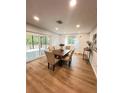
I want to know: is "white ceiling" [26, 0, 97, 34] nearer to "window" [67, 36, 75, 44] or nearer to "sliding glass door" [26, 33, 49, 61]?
"sliding glass door" [26, 33, 49, 61]

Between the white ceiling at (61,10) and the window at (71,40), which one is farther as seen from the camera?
the window at (71,40)

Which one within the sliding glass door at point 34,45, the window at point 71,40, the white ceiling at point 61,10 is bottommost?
the sliding glass door at point 34,45

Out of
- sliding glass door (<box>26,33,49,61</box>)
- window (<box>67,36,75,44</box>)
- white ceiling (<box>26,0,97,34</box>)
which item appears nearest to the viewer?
white ceiling (<box>26,0,97,34</box>)

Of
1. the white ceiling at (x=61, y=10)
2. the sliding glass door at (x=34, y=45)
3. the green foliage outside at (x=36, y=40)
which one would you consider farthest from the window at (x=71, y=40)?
the white ceiling at (x=61, y=10)

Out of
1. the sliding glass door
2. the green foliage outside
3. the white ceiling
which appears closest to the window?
the green foliage outside

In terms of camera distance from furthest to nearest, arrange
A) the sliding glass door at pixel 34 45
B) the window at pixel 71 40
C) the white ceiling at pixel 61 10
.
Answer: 1. the window at pixel 71 40
2. the sliding glass door at pixel 34 45
3. the white ceiling at pixel 61 10

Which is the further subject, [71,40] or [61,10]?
[71,40]

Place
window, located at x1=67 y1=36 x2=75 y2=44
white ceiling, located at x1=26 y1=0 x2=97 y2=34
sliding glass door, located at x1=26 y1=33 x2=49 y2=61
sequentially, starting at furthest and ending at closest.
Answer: window, located at x1=67 y1=36 x2=75 y2=44 → sliding glass door, located at x1=26 y1=33 x2=49 y2=61 → white ceiling, located at x1=26 y1=0 x2=97 y2=34

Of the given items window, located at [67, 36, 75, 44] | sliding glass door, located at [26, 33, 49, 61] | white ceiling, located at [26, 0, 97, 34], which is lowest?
sliding glass door, located at [26, 33, 49, 61]

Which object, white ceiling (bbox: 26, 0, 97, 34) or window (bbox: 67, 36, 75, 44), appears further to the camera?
window (bbox: 67, 36, 75, 44)

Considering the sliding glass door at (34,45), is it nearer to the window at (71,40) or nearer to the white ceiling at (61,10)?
Answer: the white ceiling at (61,10)

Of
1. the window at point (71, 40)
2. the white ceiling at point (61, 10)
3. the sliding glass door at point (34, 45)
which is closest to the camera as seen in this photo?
the white ceiling at point (61, 10)

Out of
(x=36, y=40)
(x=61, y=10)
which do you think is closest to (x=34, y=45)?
(x=36, y=40)

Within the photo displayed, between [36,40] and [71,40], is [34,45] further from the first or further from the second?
[71,40]
